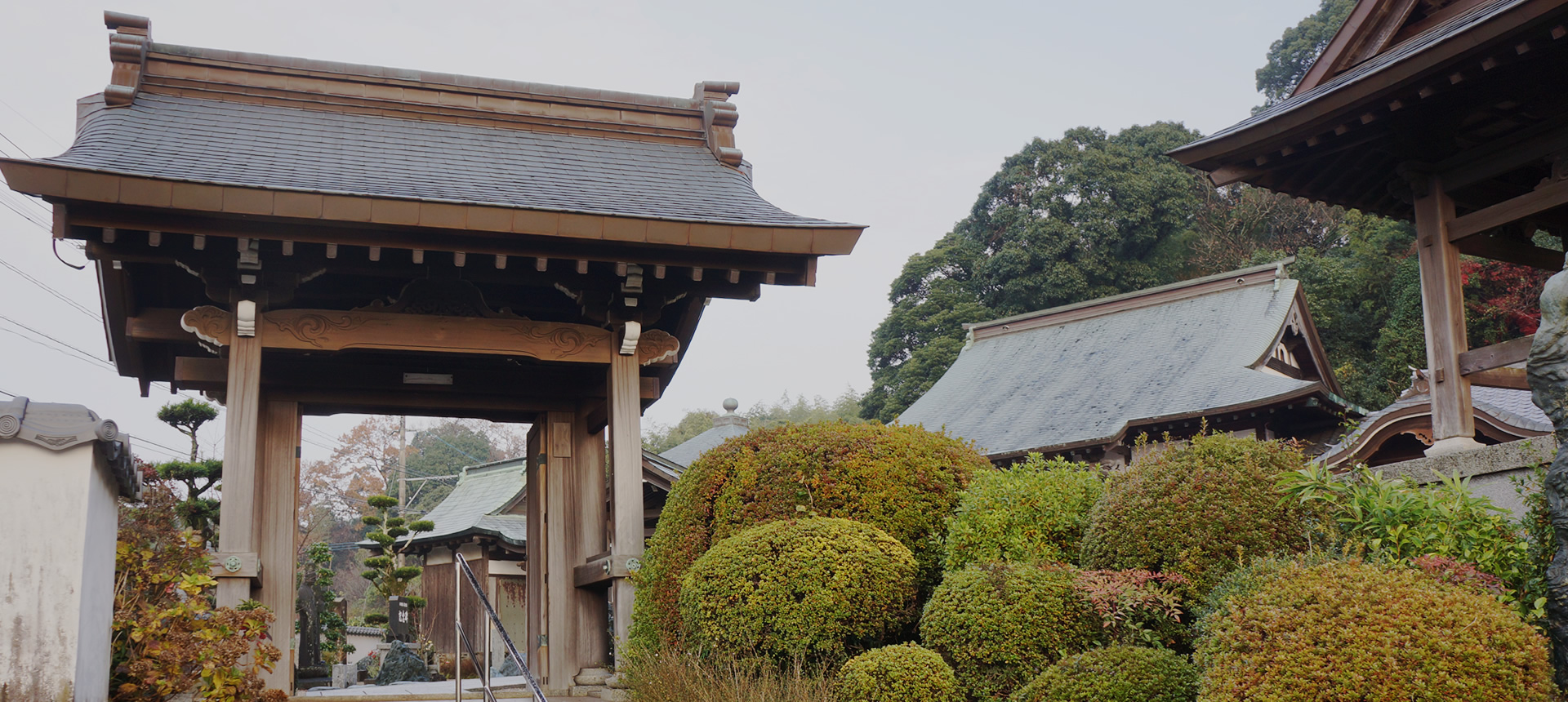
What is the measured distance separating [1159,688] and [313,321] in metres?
5.40

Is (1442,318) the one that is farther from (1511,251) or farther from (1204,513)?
(1204,513)

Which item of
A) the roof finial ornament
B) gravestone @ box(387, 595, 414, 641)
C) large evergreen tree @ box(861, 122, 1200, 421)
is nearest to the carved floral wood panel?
gravestone @ box(387, 595, 414, 641)

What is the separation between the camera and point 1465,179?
22.8 ft

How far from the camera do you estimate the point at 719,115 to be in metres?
9.23

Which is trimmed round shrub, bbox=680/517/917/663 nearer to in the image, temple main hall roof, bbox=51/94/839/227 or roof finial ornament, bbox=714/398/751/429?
temple main hall roof, bbox=51/94/839/227

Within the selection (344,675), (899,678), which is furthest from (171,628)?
(344,675)

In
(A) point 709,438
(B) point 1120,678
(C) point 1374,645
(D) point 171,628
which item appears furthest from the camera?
(A) point 709,438

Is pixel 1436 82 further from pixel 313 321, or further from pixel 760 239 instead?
pixel 313 321

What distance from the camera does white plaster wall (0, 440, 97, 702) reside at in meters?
4.33

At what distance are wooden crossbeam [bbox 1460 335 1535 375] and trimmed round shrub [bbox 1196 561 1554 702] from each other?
112 inches

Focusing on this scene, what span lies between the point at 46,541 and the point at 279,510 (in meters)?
4.10

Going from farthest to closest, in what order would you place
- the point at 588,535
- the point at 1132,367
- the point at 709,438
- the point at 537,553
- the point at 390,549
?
the point at 709,438 → the point at 1132,367 → the point at 390,549 → the point at 537,553 → the point at 588,535

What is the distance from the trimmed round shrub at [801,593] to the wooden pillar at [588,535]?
274 cm

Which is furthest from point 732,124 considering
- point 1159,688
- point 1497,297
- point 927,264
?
point 927,264
